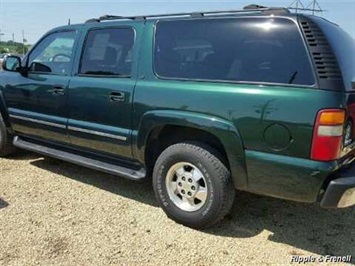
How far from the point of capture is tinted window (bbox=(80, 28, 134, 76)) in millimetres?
4113

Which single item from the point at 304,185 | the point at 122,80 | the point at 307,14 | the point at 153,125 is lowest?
the point at 304,185

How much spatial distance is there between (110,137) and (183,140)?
81cm

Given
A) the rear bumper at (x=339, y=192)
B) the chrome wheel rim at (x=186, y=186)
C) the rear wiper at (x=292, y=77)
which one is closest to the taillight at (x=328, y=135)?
the rear bumper at (x=339, y=192)

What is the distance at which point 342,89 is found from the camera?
9.64 ft

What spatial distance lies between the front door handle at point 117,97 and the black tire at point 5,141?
7.27 feet

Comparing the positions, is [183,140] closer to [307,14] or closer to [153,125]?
[153,125]

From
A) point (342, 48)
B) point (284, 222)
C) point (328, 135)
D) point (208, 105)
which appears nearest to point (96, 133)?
point (208, 105)

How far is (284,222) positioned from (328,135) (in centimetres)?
128

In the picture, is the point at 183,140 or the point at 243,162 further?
the point at 183,140

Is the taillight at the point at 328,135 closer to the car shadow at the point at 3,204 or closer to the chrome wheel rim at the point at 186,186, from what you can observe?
the chrome wheel rim at the point at 186,186

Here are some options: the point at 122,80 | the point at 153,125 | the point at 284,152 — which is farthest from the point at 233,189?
the point at 122,80

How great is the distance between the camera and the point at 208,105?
3.39 m

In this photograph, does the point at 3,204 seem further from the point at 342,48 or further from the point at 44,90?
the point at 342,48

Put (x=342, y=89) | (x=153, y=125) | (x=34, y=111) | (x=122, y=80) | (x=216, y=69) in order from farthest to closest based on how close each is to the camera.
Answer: (x=34, y=111), (x=122, y=80), (x=153, y=125), (x=216, y=69), (x=342, y=89)
